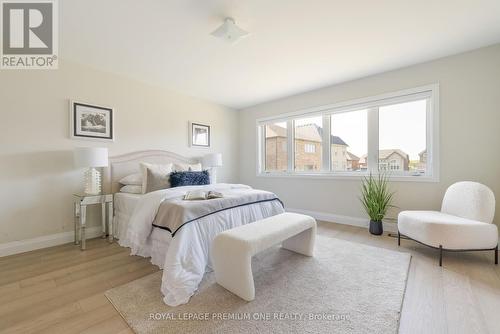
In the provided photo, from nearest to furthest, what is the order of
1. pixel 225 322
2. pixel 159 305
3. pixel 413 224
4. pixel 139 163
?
pixel 225 322 → pixel 159 305 → pixel 413 224 → pixel 139 163

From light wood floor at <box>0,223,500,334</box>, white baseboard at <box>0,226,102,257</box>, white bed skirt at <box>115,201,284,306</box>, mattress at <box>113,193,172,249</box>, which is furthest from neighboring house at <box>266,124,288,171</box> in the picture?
white baseboard at <box>0,226,102,257</box>

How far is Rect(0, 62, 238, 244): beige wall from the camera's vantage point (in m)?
2.52

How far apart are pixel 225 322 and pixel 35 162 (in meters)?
2.99

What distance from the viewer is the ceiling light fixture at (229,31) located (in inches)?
80.8

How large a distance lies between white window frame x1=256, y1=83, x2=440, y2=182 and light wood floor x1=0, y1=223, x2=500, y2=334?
1158 millimetres

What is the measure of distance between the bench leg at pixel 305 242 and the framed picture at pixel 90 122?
3.02m

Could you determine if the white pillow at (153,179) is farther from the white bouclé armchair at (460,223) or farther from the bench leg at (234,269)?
the white bouclé armchair at (460,223)

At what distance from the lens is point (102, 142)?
319cm

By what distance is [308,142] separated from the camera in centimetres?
429

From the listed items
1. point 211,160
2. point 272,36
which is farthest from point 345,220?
point 272,36

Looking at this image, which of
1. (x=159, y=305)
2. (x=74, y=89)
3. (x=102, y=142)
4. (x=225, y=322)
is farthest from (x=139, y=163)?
(x=225, y=322)

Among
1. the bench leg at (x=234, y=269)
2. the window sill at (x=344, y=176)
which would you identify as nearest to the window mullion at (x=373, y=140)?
the window sill at (x=344, y=176)

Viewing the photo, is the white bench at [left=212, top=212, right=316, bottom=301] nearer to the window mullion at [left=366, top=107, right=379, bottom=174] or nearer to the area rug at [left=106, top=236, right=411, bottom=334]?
the area rug at [left=106, top=236, right=411, bottom=334]

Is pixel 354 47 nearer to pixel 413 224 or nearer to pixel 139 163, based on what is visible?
pixel 413 224
